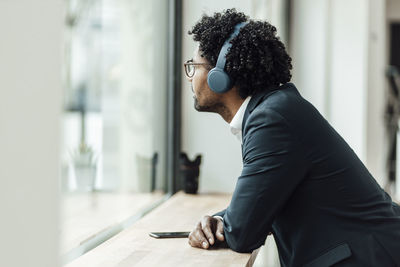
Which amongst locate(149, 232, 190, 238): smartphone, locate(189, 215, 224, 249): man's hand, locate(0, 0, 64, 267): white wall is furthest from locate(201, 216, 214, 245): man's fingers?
locate(0, 0, 64, 267): white wall

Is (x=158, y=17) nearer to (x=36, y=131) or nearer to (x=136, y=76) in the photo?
(x=136, y=76)


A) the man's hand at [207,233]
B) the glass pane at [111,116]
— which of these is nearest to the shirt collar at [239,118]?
the man's hand at [207,233]

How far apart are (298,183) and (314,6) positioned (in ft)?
10.9

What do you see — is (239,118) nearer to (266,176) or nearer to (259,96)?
(259,96)

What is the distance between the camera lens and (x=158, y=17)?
9.27 feet

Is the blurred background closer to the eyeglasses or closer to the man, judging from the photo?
the eyeglasses

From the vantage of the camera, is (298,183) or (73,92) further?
(73,92)

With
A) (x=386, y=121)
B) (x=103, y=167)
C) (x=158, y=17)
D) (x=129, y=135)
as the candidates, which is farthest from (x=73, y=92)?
(x=386, y=121)

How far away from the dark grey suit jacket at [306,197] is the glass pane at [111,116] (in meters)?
0.51

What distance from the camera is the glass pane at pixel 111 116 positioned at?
1.82 metres

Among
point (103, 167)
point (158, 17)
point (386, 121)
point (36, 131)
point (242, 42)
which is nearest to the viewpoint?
point (36, 131)

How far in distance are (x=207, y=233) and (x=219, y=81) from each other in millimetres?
455

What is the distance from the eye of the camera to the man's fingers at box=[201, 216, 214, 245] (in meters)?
1.59

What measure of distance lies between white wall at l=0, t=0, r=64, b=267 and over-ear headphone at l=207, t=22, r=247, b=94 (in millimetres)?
821
